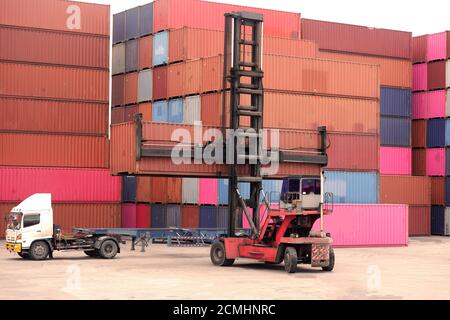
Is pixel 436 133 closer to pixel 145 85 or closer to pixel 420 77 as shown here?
pixel 420 77

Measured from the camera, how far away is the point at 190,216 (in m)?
53.0

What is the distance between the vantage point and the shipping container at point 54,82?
54406mm

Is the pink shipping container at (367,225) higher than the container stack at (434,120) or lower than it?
lower

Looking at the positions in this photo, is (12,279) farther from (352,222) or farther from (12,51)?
(12,51)

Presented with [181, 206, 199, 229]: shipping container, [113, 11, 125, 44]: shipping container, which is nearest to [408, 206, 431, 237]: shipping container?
[181, 206, 199, 229]: shipping container

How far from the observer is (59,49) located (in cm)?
5603

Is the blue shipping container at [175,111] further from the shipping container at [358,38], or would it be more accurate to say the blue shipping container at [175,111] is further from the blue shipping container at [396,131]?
the blue shipping container at [396,131]

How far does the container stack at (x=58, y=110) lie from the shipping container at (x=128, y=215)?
1985 mm

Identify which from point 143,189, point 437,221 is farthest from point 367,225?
point 437,221

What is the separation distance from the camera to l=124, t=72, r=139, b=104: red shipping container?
60.3 m

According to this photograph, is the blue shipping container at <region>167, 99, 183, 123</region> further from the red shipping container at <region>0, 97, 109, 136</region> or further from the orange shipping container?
the orange shipping container

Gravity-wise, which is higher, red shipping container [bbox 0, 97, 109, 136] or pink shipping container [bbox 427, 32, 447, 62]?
pink shipping container [bbox 427, 32, 447, 62]

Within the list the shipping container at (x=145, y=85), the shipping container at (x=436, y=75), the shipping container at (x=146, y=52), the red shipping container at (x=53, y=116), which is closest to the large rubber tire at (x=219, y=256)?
the red shipping container at (x=53, y=116)

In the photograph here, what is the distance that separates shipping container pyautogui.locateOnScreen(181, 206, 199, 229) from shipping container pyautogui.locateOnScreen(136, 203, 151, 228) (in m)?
3.83
